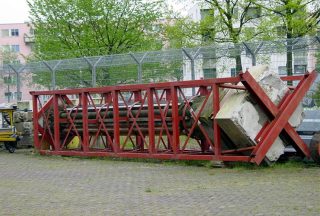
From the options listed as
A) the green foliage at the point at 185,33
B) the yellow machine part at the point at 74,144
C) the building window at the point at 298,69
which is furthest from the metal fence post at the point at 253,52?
the green foliage at the point at 185,33

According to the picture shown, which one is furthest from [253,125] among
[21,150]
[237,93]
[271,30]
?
[271,30]

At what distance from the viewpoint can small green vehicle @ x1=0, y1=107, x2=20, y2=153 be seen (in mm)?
17484

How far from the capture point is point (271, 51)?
15.6 metres

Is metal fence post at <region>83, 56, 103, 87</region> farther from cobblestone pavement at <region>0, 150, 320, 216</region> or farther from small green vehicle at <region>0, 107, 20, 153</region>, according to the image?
cobblestone pavement at <region>0, 150, 320, 216</region>

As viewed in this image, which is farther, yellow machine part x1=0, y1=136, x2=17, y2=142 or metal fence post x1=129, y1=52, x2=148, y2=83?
yellow machine part x1=0, y1=136, x2=17, y2=142

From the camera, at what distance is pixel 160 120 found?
43.9ft

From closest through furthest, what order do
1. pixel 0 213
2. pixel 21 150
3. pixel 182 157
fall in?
pixel 0 213, pixel 182 157, pixel 21 150

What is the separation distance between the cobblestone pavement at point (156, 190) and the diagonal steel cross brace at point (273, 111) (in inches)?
18.7

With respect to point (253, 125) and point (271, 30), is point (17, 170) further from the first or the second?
point (271, 30)

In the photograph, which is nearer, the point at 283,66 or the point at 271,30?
the point at 283,66

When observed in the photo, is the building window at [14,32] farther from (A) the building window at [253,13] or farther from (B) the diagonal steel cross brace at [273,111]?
(B) the diagonal steel cross brace at [273,111]

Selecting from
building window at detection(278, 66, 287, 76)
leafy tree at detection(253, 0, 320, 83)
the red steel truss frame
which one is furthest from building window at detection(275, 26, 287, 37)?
the red steel truss frame

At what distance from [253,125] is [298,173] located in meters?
1.25

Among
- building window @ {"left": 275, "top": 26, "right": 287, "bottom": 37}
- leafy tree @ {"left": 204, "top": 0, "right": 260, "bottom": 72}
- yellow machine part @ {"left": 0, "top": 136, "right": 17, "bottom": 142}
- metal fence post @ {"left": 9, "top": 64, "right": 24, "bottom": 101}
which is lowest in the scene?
yellow machine part @ {"left": 0, "top": 136, "right": 17, "bottom": 142}
